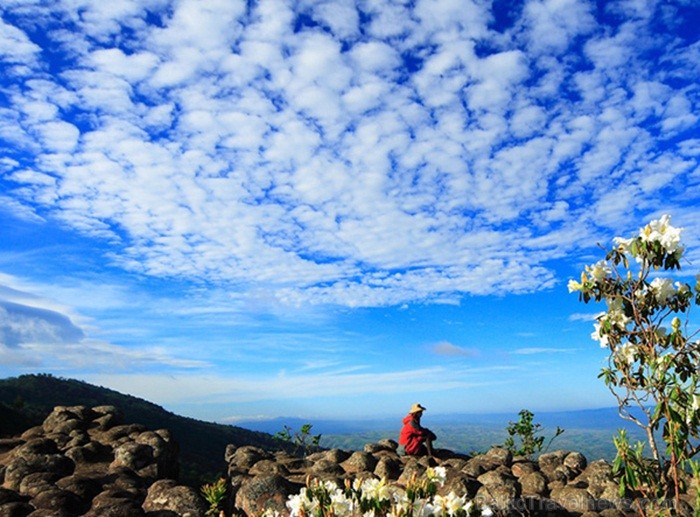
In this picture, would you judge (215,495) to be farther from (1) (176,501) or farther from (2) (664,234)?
(2) (664,234)

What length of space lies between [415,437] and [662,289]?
10769 mm

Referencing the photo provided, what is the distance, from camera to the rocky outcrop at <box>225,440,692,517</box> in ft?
42.4

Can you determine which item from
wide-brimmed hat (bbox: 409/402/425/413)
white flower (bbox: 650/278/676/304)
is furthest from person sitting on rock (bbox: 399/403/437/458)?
white flower (bbox: 650/278/676/304)

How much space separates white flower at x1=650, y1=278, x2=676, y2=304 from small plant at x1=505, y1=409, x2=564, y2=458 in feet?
52.9

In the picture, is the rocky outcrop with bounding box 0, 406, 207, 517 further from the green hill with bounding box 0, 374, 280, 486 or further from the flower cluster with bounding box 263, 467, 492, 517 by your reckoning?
the green hill with bounding box 0, 374, 280, 486

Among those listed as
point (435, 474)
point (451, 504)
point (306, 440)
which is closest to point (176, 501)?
point (435, 474)

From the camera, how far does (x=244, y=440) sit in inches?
2489

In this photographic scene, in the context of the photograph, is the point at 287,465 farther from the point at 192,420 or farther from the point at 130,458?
the point at 192,420

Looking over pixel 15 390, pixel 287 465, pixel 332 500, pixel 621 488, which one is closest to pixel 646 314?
pixel 621 488

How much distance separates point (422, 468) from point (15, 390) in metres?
62.3

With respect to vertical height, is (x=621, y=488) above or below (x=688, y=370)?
below

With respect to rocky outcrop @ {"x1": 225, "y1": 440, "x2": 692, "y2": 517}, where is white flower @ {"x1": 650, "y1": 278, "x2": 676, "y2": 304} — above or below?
above

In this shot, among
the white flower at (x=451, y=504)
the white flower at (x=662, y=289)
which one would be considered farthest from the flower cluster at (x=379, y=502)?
the white flower at (x=662, y=289)

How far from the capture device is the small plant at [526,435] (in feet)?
78.5
